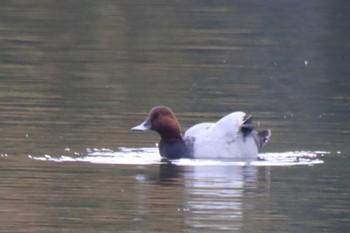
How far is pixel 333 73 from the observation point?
20625mm

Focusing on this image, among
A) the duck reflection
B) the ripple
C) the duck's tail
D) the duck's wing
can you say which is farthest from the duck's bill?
the duck's tail

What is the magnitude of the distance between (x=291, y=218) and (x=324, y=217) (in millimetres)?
256

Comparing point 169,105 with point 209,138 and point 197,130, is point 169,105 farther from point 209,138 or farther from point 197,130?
point 209,138

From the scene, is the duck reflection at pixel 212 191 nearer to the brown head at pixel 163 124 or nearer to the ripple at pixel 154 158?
the ripple at pixel 154 158

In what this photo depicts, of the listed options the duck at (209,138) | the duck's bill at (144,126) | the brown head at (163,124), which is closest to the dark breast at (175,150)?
the duck at (209,138)

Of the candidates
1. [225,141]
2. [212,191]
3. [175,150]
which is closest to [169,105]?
[175,150]

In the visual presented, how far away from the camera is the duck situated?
45.8 ft

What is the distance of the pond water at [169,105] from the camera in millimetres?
11086

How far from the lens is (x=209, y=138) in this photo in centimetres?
1398

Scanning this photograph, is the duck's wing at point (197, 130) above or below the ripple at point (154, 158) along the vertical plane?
above

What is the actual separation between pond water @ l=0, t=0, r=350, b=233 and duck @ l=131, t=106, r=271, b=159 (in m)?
0.16

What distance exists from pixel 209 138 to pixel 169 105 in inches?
117

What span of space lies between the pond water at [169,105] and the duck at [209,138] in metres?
0.16

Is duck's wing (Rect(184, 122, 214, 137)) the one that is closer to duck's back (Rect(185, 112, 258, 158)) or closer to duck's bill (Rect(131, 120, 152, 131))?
duck's back (Rect(185, 112, 258, 158))
